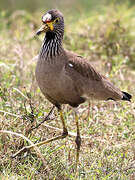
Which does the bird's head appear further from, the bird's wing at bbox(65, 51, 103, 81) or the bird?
the bird's wing at bbox(65, 51, 103, 81)

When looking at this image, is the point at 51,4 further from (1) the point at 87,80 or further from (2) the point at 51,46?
(2) the point at 51,46

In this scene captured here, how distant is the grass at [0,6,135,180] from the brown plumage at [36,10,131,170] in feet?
0.63

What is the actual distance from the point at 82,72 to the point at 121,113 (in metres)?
1.20

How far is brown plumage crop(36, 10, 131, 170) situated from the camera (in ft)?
11.7

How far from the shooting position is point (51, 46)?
367 centimetres

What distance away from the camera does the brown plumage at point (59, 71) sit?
3.57 m

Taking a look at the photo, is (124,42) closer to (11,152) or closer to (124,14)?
(124,14)

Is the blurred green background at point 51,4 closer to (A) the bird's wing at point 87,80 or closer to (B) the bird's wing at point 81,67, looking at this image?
(A) the bird's wing at point 87,80

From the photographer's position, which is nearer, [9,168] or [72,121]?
[9,168]

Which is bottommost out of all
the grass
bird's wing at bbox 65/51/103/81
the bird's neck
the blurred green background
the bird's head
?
the grass

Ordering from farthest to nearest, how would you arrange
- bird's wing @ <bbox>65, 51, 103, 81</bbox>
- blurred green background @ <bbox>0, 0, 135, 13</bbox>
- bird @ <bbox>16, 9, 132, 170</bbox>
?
blurred green background @ <bbox>0, 0, 135, 13</bbox> < bird's wing @ <bbox>65, 51, 103, 81</bbox> < bird @ <bbox>16, 9, 132, 170</bbox>

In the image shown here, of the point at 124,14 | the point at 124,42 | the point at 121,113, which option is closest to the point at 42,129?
the point at 121,113

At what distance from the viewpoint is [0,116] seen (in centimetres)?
397

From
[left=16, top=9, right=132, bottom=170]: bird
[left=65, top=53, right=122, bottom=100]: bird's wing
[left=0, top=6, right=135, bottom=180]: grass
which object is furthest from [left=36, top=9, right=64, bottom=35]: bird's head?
[left=65, top=53, right=122, bottom=100]: bird's wing
